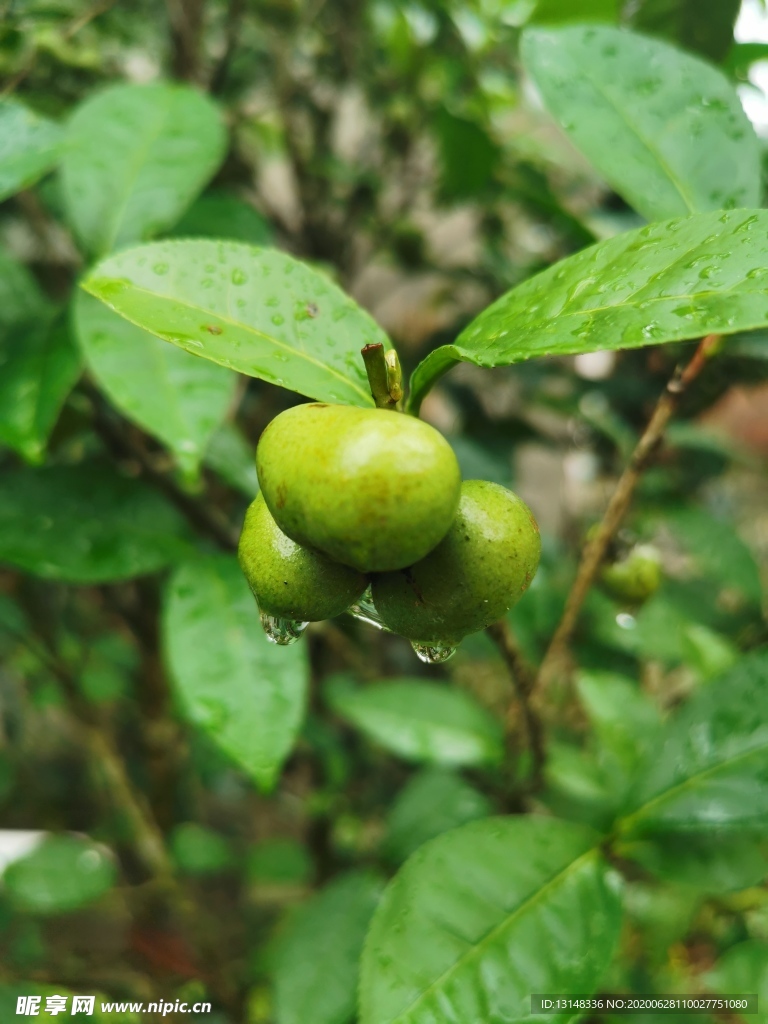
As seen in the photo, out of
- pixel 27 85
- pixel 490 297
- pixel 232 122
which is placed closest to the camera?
pixel 27 85

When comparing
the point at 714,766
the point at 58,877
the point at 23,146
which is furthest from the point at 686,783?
the point at 58,877

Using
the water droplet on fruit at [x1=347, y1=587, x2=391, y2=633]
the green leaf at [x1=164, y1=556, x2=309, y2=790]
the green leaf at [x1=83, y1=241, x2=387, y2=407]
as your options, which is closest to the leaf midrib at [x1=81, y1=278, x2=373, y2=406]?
the green leaf at [x1=83, y1=241, x2=387, y2=407]

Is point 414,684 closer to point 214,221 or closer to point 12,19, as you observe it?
point 214,221

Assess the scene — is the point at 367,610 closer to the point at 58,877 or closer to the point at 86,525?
the point at 86,525

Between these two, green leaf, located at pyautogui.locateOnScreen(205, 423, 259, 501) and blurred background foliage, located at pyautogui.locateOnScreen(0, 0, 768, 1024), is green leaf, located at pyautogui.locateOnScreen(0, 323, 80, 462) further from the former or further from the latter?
green leaf, located at pyautogui.locateOnScreen(205, 423, 259, 501)

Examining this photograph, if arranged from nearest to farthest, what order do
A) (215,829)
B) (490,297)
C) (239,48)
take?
(490,297)
(239,48)
(215,829)

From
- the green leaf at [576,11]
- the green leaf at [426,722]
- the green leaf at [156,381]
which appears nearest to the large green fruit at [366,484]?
the green leaf at [156,381]

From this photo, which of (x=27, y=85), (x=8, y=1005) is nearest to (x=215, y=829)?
(x=8, y=1005)
